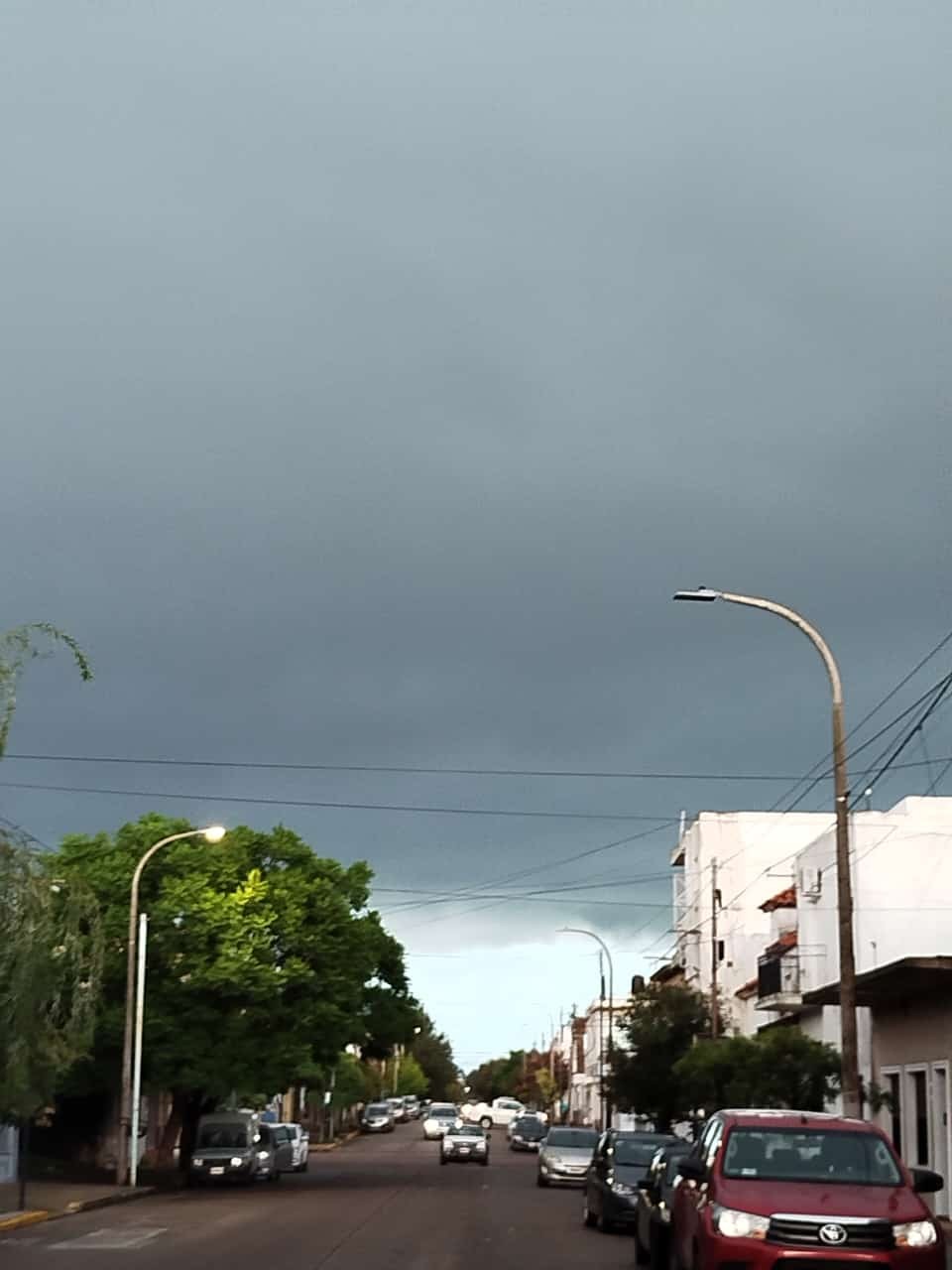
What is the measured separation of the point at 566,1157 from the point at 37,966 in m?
28.5

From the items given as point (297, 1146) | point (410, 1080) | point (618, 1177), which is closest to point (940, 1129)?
point (618, 1177)

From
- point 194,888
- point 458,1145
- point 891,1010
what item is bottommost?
point 458,1145

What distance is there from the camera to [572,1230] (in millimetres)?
31344

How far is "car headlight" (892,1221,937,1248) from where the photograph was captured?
15023 mm

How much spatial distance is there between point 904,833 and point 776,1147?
3432cm

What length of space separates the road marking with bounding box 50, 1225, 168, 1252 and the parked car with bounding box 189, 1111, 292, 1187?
17.2 meters

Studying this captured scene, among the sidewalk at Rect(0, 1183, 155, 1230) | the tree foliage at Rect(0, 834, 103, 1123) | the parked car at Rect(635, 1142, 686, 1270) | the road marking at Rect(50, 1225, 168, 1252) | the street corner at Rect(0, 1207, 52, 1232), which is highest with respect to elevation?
the tree foliage at Rect(0, 834, 103, 1123)

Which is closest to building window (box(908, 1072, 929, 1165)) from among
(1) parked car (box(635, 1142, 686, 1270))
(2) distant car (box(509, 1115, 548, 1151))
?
(1) parked car (box(635, 1142, 686, 1270))

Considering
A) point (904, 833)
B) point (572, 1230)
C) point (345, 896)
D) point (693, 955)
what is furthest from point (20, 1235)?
point (693, 955)

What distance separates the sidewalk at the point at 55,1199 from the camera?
109 ft

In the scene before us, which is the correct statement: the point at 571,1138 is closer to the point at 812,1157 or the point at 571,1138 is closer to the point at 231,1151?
the point at 231,1151

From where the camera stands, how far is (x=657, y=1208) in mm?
21094

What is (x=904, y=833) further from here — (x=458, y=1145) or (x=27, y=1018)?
(x=27, y=1018)

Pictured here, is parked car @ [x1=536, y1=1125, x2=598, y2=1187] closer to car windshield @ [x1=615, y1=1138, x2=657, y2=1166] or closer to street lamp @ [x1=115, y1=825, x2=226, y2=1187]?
street lamp @ [x1=115, y1=825, x2=226, y2=1187]
